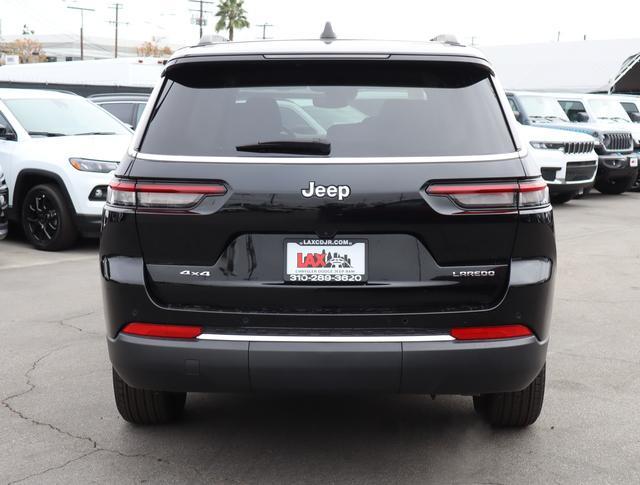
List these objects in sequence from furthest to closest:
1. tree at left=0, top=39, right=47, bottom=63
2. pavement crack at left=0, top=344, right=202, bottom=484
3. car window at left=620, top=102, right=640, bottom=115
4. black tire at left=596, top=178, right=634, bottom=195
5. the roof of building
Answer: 1. tree at left=0, top=39, right=47, bottom=63
2. car window at left=620, top=102, right=640, bottom=115
3. black tire at left=596, top=178, right=634, bottom=195
4. the roof of building
5. pavement crack at left=0, top=344, right=202, bottom=484

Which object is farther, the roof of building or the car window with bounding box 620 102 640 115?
the car window with bounding box 620 102 640 115

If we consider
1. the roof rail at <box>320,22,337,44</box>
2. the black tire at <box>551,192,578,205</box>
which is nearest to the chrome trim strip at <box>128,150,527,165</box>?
the roof rail at <box>320,22,337,44</box>

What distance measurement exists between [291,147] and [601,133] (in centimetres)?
1487

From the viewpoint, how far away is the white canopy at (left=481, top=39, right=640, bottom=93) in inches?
1551

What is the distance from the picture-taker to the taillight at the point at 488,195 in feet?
10.8

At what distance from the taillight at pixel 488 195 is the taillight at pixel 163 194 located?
0.85 metres

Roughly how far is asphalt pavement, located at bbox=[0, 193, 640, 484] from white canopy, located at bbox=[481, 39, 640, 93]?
35.2 m

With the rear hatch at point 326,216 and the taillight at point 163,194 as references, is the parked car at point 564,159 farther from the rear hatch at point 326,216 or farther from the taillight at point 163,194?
the taillight at point 163,194

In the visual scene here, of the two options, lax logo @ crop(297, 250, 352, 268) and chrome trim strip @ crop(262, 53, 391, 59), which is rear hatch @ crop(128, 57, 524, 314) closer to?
lax logo @ crop(297, 250, 352, 268)

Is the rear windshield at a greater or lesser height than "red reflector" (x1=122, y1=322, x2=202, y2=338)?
greater

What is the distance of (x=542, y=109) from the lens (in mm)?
17219

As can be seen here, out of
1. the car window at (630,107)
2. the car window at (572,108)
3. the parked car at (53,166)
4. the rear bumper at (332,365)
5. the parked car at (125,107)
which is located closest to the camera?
the rear bumper at (332,365)

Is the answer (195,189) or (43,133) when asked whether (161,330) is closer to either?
(195,189)

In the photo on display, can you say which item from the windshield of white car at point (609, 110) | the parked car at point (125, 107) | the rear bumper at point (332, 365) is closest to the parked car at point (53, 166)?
the parked car at point (125, 107)
